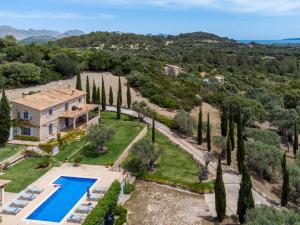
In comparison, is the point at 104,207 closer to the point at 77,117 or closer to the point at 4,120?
the point at 4,120

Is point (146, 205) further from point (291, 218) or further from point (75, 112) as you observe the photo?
point (75, 112)

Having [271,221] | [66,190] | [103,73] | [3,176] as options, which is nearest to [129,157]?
[66,190]

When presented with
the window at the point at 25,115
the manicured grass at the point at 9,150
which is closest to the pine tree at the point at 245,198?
the manicured grass at the point at 9,150

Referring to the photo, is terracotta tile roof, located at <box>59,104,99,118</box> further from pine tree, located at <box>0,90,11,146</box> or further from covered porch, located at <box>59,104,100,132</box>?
pine tree, located at <box>0,90,11,146</box>

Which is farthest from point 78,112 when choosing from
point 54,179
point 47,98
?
point 54,179

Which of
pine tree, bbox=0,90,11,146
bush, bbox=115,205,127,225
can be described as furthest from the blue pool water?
pine tree, bbox=0,90,11,146

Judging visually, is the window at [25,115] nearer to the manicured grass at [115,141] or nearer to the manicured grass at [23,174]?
the manicured grass at [23,174]
